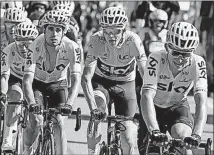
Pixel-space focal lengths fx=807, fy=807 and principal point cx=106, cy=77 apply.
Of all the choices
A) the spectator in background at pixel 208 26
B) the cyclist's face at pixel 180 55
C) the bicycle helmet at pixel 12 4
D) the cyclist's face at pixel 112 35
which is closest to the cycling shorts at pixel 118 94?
the cyclist's face at pixel 112 35

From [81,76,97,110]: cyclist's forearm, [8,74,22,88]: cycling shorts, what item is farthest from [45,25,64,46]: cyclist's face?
[8,74,22,88]: cycling shorts

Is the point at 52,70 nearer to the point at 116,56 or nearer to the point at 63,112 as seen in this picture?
the point at 116,56

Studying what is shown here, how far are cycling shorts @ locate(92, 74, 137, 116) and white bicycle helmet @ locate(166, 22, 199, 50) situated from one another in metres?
1.63

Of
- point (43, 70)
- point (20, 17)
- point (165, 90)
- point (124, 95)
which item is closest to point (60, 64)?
point (43, 70)

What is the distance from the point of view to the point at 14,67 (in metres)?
10.6

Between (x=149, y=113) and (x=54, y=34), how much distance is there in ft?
6.72

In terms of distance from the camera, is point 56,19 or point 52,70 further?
point 52,70

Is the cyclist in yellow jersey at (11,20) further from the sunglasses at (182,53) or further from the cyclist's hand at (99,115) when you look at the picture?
the sunglasses at (182,53)

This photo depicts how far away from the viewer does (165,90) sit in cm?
790

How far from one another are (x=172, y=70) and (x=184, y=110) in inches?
16.5

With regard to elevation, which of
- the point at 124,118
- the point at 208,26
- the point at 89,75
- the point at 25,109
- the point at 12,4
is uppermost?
the point at 12,4

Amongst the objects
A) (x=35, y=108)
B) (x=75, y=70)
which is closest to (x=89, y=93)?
(x=75, y=70)

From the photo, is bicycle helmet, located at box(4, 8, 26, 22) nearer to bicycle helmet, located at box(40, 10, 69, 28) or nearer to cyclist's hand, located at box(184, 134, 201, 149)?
bicycle helmet, located at box(40, 10, 69, 28)

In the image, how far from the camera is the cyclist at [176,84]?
289 inches
